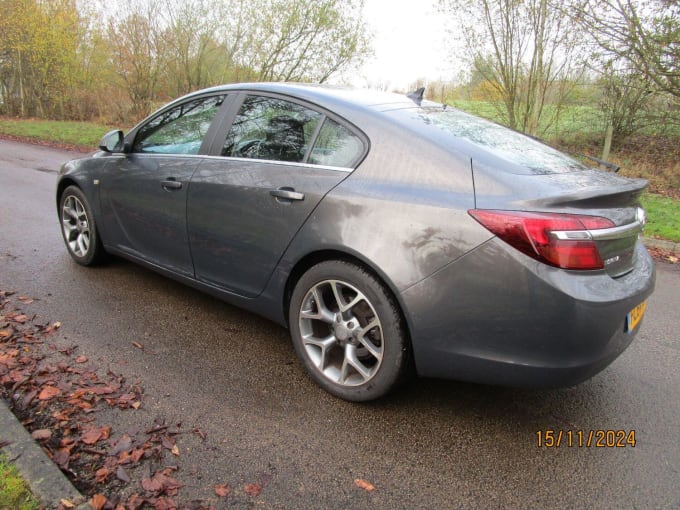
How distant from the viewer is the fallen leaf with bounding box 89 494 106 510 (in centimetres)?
180

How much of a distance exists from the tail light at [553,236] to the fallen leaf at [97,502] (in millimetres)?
1861

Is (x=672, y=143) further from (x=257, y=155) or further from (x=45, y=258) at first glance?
(x=45, y=258)

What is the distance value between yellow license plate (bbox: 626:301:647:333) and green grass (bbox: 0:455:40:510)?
8.32 feet

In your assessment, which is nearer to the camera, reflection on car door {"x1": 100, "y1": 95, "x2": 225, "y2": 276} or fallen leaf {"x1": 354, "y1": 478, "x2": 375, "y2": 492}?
fallen leaf {"x1": 354, "y1": 478, "x2": 375, "y2": 492}

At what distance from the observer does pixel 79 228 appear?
4.40m

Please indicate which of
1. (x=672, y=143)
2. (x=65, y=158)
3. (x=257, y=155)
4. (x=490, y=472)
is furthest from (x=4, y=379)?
(x=672, y=143)

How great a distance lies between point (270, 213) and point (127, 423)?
4.21 feet

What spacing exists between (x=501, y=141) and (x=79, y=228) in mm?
3686

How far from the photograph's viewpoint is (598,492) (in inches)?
81.0

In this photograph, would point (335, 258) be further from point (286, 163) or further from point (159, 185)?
point (159, 185)

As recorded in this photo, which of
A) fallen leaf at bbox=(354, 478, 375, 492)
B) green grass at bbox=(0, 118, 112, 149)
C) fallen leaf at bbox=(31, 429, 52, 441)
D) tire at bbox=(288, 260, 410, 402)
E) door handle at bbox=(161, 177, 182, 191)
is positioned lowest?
fallen leaf at bbox=(354, 478, 375, 492)

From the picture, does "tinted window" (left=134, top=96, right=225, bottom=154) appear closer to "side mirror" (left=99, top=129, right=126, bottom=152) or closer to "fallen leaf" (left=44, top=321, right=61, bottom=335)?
"side mirror" (left=99, top=129, right=126, bottom=152)

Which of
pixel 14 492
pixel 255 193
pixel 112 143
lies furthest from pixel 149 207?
pixel 14 492

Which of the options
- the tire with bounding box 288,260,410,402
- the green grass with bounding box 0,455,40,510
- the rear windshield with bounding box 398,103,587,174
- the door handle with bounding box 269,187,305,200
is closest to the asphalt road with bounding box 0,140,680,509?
the tire with bounding box 288,260,410,402
